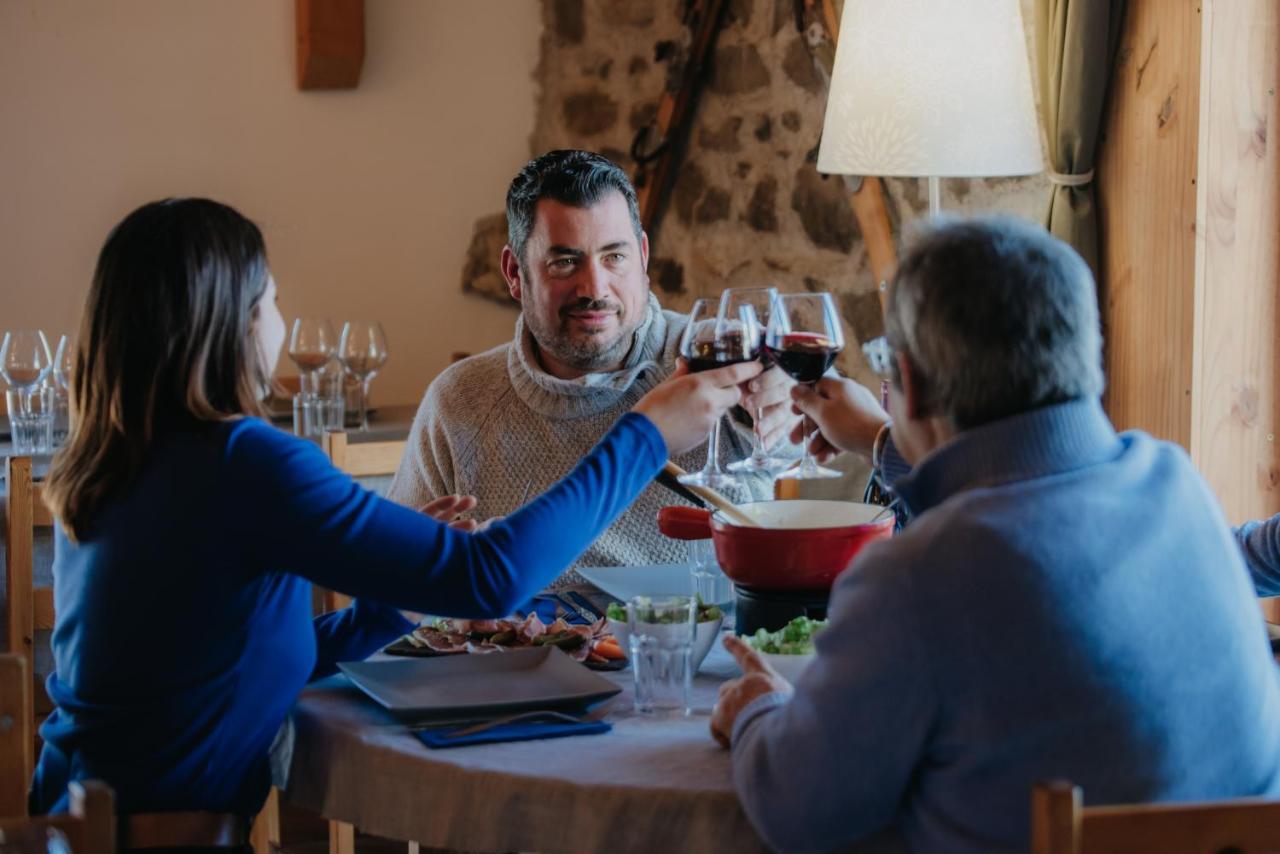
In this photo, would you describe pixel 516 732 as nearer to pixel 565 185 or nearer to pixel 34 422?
pixel 565 185

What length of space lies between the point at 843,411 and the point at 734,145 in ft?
8.48

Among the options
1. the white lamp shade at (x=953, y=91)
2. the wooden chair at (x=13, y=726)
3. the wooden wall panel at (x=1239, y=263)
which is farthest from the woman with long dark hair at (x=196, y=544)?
the wooden wall panel at (x=1239, y=263)

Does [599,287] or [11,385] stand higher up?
[599,287]

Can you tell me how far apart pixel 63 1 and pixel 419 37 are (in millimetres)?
1124

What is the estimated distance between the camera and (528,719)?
1534 millimetres

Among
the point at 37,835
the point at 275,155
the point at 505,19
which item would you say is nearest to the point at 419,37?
the point at 505,19

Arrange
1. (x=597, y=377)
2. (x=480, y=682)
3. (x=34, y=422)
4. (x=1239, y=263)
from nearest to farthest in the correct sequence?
(x=480, y=682), (x=597, y=377), (x=1239, y=263), (x=34, y=422)

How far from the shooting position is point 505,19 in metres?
5.23

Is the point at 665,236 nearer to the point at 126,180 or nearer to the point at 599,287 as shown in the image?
the point at 126,180

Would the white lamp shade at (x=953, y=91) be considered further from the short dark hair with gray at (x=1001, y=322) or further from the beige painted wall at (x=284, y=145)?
the beige painted wall at (x=284, y=145)

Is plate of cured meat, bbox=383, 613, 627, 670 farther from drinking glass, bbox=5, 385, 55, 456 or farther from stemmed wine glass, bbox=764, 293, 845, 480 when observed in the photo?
drinking glass, bbox=5, 385, 55, 456

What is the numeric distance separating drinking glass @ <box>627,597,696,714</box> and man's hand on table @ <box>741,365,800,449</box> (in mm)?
421

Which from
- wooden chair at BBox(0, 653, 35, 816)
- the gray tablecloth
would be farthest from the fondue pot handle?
wooden chair at BBox(0, 653, 35, 816)

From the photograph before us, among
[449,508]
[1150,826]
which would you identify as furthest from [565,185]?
[1150,826]
